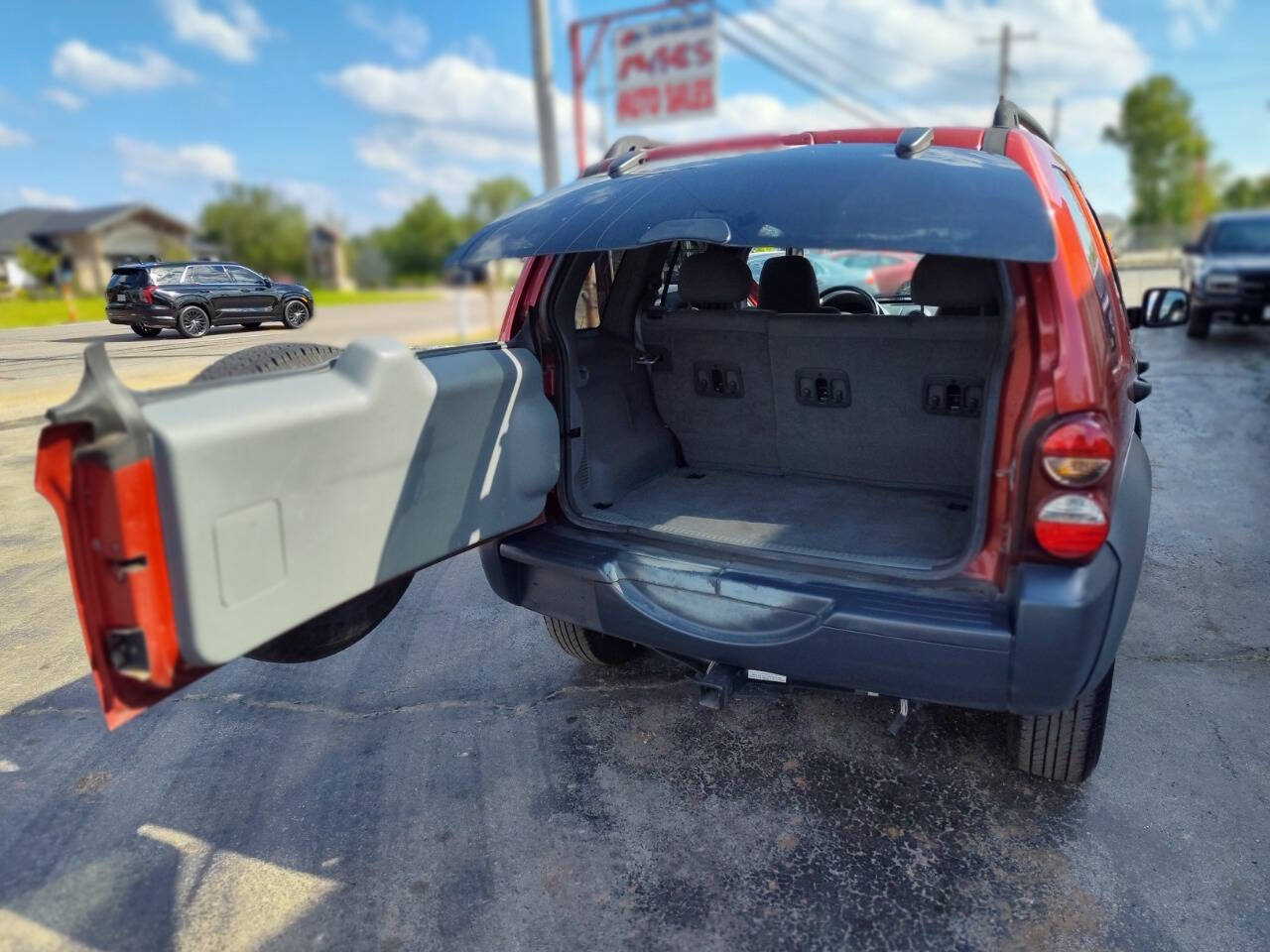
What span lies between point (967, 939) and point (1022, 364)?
1.47m

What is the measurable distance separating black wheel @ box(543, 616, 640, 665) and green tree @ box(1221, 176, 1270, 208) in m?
66.5

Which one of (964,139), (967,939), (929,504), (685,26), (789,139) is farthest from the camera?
(685,26)

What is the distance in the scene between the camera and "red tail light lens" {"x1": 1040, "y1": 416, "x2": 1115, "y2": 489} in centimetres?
207

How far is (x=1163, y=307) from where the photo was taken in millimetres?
4086

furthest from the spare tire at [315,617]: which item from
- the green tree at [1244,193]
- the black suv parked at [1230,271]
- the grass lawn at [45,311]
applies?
the green tree at [1244,193]

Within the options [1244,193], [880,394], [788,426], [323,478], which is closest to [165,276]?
[323,478]

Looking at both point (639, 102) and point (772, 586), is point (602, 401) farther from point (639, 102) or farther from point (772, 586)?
point (639, 102)

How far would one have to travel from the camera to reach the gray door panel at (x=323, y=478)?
1.72 meters

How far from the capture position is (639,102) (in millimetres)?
21609

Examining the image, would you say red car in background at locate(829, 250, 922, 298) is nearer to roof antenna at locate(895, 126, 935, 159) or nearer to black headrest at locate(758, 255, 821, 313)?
black headrest at locate(758, 255, 821, 313)

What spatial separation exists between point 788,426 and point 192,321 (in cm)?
222

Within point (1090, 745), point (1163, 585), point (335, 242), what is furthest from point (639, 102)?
point (1090, 745)

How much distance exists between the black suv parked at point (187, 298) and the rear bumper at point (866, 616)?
1.08 meters

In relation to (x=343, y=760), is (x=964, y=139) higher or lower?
higher
